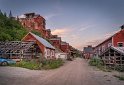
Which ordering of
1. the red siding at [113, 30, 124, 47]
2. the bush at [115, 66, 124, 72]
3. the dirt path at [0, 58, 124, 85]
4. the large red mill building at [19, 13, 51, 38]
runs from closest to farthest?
the dirt path at [0, 58, 124, 85] < the bush at [115, 66, 124, 72] < the red siding at [113, 30, 124, 47] < the large red mill building at [19, 13, 51, 38]

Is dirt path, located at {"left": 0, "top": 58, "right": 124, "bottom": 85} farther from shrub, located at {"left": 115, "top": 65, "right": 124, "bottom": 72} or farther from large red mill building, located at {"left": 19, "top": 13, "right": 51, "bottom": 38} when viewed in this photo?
large red mill building, located at {"left": 19, "top": 13, "right": 51, "bottom": 38}

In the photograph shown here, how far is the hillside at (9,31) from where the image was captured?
5989cm

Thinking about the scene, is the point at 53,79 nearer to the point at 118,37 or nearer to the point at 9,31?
the point at 118,37

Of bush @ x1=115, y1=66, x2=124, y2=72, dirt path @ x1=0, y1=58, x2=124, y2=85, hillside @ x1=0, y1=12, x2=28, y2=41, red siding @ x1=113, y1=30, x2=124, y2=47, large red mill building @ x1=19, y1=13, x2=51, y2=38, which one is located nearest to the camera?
dirt path @ x1=0, y1=58, x2=124, y2=85

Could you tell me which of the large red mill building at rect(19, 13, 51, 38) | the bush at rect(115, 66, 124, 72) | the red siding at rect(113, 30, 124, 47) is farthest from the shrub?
the large red mill building at rect(19, 13, 51, 38)

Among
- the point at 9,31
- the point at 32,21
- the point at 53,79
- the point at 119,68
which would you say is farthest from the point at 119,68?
the point at 32,21

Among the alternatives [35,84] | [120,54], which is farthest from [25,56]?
[35,84]

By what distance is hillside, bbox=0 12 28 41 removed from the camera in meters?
59.9

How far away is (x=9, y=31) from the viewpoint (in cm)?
6594

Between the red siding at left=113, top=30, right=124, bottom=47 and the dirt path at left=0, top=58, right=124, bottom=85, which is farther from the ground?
the red siding at left=113, top=30, right=124, bottom=47

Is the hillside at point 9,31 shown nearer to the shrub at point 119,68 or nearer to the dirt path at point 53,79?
the shrub at point 119,68

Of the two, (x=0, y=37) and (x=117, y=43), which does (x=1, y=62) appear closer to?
(x=0, y=37)

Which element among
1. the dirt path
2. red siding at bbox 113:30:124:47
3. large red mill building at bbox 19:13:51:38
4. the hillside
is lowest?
the dirt path

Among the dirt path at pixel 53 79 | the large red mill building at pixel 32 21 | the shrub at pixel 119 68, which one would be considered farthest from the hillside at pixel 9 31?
the dirt path at pixel 53 79
